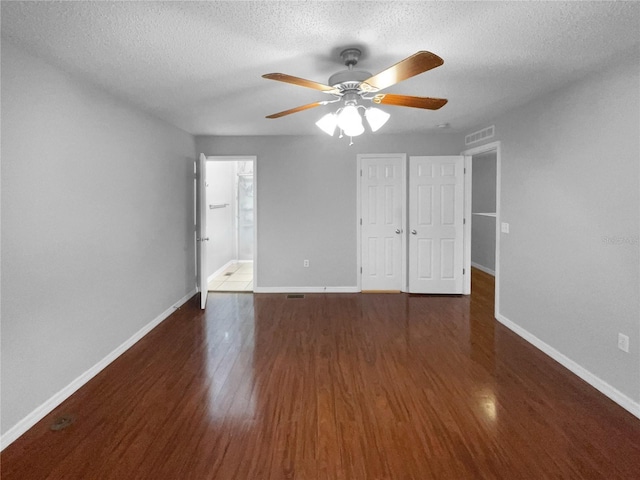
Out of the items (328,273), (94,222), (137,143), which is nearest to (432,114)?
(328,273)

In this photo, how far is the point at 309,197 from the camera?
5.20 meters

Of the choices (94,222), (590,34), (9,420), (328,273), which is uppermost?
(590,34)

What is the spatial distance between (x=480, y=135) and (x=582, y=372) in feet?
9.44

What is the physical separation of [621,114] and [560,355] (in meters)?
1.90

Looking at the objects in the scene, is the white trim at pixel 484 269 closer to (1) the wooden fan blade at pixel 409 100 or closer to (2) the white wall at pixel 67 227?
(1) the wooden fan blade at pixel 409 100

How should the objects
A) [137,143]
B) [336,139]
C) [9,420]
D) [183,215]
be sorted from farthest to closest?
[336,139] < [183,215] < [137,143] < [9,420]

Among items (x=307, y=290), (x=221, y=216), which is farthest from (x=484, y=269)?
(x=221, y=216)

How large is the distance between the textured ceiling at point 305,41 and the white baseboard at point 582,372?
2230mm

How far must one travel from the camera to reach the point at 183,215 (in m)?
4.72

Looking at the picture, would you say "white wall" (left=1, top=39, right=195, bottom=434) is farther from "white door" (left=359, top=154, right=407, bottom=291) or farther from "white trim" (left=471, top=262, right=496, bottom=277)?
"white trim" (left=471, top=262, right=496, bottom=277)

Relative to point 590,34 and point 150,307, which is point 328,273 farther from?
point 590,34

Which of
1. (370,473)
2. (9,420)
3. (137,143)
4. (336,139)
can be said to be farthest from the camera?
(336,139)

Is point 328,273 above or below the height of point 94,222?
below

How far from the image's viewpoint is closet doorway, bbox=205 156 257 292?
5.83 meters
